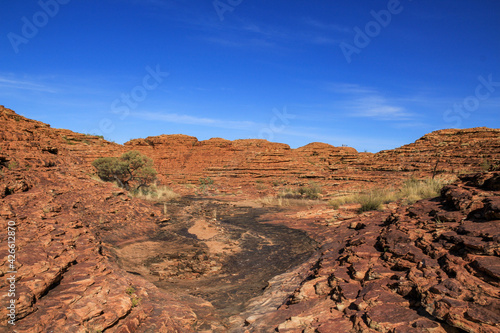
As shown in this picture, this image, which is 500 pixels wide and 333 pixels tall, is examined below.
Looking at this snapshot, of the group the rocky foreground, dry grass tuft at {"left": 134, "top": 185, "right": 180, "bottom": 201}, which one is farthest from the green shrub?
the rocky foreground

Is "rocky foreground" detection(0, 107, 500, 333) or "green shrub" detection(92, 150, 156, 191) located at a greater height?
"green shrub" detection(92, 150, 156, 191)

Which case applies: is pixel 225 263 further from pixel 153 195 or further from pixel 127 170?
pixel 127 170

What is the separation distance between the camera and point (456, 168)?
821 inches

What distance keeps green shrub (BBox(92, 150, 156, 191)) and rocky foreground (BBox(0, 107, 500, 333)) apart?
820 cm

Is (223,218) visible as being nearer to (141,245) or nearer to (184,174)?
(141,245)

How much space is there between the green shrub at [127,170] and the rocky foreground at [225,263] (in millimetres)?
8200

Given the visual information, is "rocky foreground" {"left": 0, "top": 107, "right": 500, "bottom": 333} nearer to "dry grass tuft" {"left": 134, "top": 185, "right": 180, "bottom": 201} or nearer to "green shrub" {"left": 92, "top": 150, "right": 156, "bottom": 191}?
"dry grass tuft" {"left": 134, "top": 185, "right": 180, "bottom": 201}

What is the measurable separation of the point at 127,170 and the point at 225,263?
15167 millimetres

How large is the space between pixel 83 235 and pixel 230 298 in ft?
9.79

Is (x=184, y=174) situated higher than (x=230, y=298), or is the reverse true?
(x=184, y=174)

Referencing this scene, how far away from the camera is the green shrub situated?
18875 mm

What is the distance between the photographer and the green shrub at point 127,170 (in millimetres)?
18875

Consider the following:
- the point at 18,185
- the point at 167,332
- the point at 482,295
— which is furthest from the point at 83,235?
the point at 482,295

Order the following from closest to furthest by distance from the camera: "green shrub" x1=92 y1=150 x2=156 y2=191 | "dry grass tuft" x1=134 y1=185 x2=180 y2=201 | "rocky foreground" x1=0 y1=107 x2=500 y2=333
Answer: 1. "rocky foreground" x1=0 y1=107 x2=500 y2=333
2. "dry grass tuft" x1=134 y1=185 x2=180 y2=201
3. "green shrub" x1=92 y1=150 x2=156 y2=191
